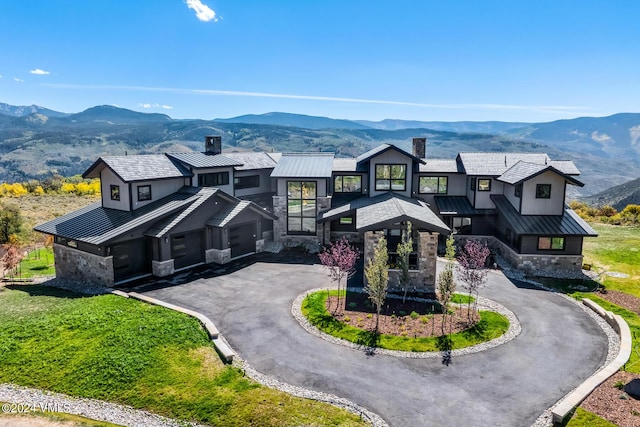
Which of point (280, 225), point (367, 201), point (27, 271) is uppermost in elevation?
point (367, 201)

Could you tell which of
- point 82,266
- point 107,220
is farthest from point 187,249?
point 82,266

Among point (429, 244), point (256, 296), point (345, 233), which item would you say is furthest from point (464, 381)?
point (345, 233)

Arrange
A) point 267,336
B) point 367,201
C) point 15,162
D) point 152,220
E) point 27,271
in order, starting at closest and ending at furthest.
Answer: point 267,336 < point 152,220 < point 27,271 < point 367,201 < point 15,162

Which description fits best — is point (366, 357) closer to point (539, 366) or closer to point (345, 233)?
point (539, 366)

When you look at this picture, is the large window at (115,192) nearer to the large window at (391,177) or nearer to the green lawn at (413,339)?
the green lawn at (413,339)

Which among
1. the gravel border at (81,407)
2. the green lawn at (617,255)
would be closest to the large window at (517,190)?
the green lawn at (617,255)
